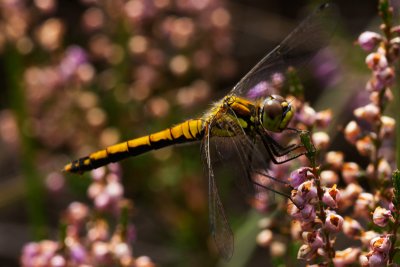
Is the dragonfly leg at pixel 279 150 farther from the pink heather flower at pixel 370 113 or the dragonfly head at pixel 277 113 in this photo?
the pink heather flower at pixel 370 113

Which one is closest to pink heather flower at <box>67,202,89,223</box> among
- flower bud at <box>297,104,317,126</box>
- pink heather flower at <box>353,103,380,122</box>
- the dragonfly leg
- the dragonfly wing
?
the dragonfly wing

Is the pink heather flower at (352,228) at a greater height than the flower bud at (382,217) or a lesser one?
greater

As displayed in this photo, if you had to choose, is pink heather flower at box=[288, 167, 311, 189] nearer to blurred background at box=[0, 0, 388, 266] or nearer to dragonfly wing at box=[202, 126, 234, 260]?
dragonfly wing at box=[202, 126, 234, 260]

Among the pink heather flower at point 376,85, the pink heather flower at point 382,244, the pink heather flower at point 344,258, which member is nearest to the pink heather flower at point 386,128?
the pink heather flower at point 376,85

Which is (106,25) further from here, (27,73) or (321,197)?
(321,197)

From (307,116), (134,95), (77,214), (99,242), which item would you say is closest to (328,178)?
(307,116)

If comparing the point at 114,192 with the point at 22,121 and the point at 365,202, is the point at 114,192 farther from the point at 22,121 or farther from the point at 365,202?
the point at 22,121

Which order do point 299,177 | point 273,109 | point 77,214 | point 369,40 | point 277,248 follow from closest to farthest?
point 299,177
point 369,40
point 273,109
point 277,248
point 77,214
